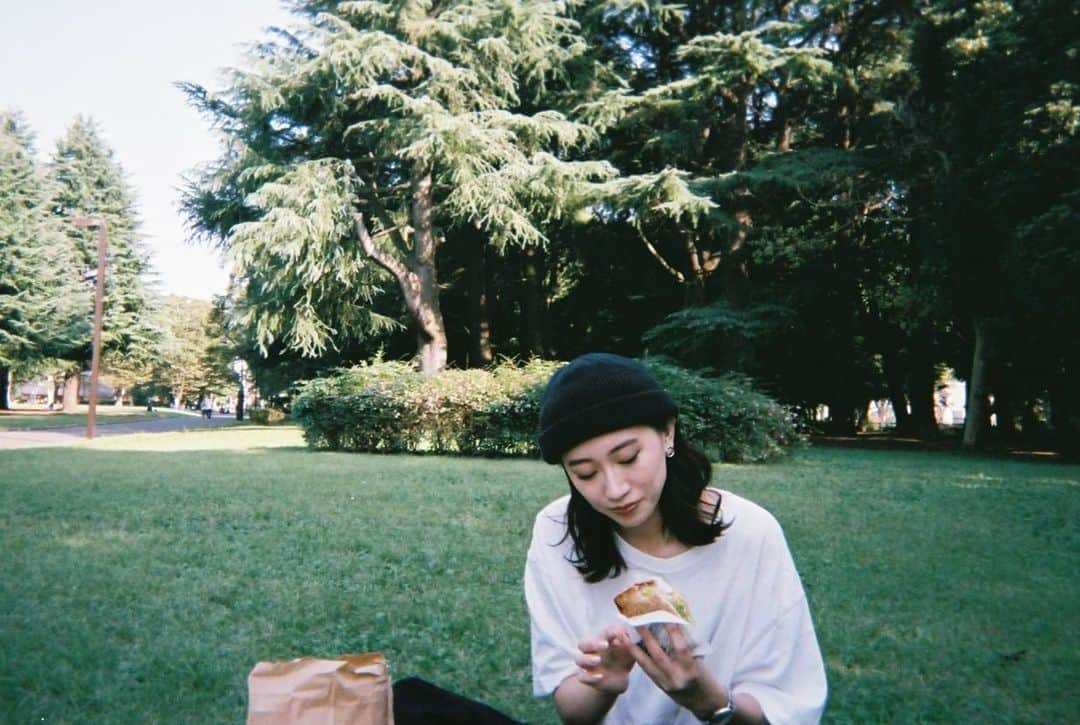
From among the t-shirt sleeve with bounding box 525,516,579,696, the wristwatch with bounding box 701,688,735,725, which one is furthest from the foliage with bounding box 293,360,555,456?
the wristwatch with bounding box 701,688,735,725

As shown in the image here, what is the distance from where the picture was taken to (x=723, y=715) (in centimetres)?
190

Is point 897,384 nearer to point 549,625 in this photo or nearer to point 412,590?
point 412,590

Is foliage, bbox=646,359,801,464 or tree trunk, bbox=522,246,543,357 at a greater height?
tree trunk, bbox=522,246,543,357

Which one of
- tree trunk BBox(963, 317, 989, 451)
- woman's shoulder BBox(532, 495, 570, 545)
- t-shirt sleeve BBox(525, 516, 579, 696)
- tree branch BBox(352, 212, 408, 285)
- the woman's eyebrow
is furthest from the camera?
tree branch BBox(352, 212, 408, 285)

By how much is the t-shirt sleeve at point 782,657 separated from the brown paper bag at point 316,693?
89 centimetres

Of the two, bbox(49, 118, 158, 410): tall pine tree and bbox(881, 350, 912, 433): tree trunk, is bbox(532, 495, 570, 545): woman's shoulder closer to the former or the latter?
bbox(881, 350, 912, 433): tree trunk

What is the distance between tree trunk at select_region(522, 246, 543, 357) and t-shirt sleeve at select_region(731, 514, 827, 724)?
2523 centimetres

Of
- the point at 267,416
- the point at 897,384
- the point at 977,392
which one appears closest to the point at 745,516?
the point at 977,392

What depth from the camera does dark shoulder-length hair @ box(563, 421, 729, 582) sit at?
6.88 ft

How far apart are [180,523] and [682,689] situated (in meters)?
7.29

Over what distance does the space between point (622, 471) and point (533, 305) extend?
26.0m

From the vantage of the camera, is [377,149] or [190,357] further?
[190,357]

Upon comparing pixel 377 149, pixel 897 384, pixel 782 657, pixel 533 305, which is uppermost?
pixel 377 149

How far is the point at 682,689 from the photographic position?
1819 millimetres
